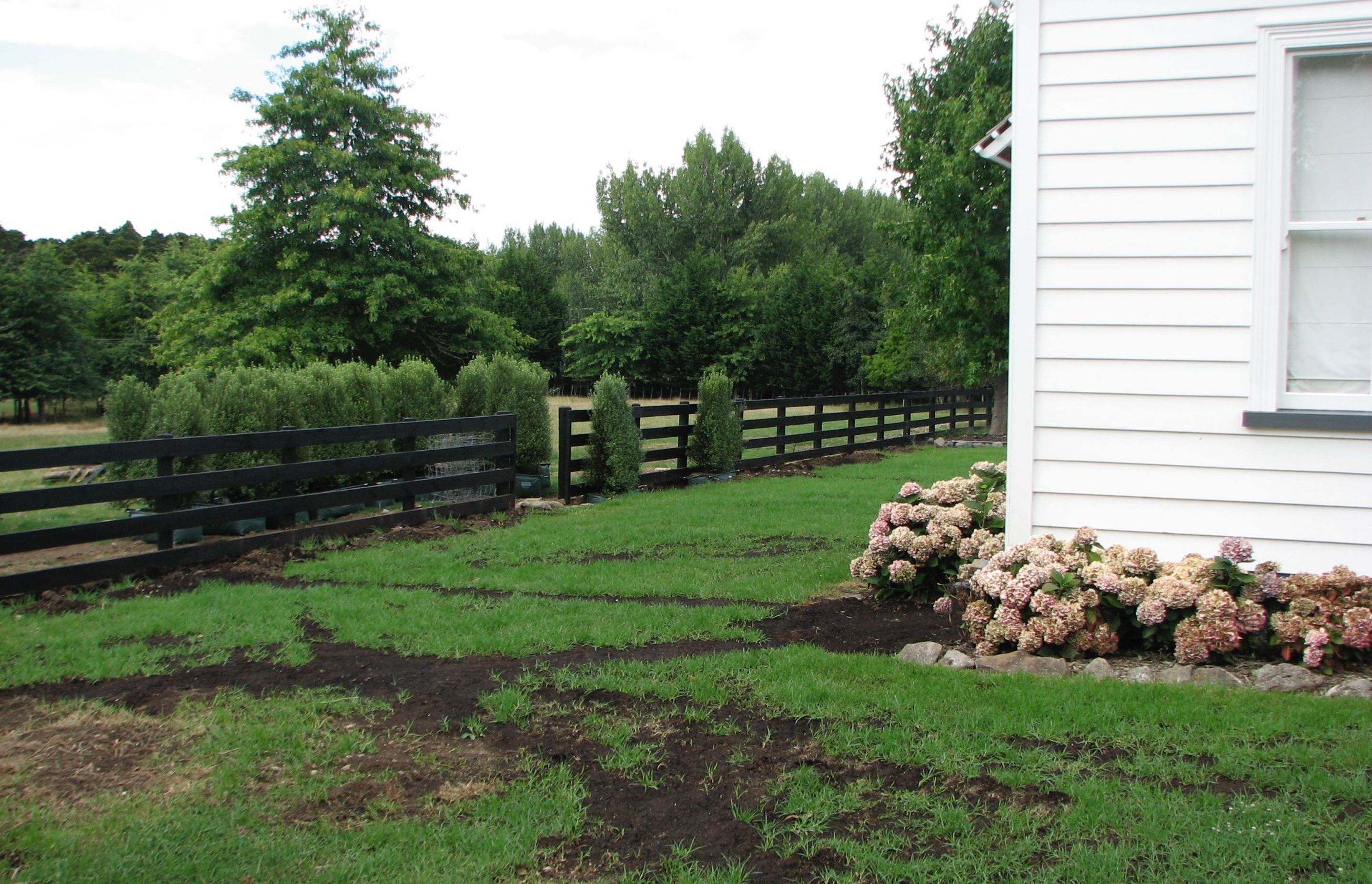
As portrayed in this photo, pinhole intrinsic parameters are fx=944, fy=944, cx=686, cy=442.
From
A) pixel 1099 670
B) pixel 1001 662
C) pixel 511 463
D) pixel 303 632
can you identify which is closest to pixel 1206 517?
pixel 1099 670

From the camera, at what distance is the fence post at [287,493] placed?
319 inches

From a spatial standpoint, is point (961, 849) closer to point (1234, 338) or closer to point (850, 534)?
point (1234, 338)

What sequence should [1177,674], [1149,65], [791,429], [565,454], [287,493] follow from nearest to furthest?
1. [1177,674]
2. [1149,65]
3. [287,493]
4. [565,454]
5. [791,429]

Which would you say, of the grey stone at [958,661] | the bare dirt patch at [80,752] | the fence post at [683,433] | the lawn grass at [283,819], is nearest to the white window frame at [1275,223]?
the grey stone at [958,661]

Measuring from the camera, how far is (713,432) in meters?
13.6

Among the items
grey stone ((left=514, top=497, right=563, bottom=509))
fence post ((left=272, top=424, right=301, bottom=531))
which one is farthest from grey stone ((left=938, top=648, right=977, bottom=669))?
grey stone ((left=514, top=497, right=563, bottom=509))

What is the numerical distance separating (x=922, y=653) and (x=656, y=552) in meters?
3.58

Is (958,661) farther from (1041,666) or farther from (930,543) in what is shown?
(930,543)

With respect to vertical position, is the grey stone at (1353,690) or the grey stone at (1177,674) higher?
the grey stone at (1353,690)

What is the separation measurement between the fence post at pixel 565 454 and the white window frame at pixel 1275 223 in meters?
7.65

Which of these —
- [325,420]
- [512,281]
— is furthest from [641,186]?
[325,420]

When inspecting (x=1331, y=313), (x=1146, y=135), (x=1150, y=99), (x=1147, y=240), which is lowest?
(x=1331, y=313)

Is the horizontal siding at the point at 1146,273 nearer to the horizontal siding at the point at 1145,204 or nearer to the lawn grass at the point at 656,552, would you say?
the horizontal siding at the point at 1145,204

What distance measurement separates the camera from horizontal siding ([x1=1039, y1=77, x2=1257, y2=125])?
14.9 ft
